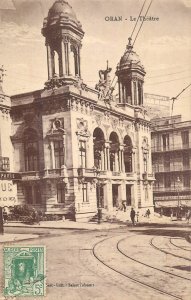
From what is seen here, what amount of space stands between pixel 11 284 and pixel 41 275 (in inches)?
28.4

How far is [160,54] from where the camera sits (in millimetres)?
13477

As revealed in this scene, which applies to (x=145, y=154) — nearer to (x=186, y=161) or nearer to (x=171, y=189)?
(x=186, y=161)

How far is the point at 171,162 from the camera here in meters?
40.8

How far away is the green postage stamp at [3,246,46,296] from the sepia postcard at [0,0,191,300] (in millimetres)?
25

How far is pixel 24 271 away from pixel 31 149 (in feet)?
60.1

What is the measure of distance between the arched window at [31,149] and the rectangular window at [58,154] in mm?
1739

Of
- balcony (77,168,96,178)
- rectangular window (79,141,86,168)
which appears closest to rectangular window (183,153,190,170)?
balcony (77,168,96,178)

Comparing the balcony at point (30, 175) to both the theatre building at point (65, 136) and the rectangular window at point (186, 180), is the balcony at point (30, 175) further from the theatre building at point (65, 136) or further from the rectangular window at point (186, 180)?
the rectangular window at point (186, 180)

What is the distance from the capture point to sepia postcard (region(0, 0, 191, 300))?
10219 mm

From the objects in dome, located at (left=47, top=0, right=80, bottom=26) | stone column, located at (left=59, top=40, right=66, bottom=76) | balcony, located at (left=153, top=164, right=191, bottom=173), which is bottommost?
balcony, located at (left=153, top=164, right=191, bottom=173)

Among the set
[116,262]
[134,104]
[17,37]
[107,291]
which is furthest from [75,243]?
[134,104]

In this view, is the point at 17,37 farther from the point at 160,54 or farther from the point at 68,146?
the point at 68,146

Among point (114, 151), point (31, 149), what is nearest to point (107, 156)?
point (114, 151)

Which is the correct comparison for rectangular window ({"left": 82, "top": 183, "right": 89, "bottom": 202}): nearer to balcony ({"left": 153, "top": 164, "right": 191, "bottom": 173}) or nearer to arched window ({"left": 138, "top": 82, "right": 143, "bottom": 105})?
arched window ({"left": 138, "top": 82, "right": 143, "bottom": 105})
